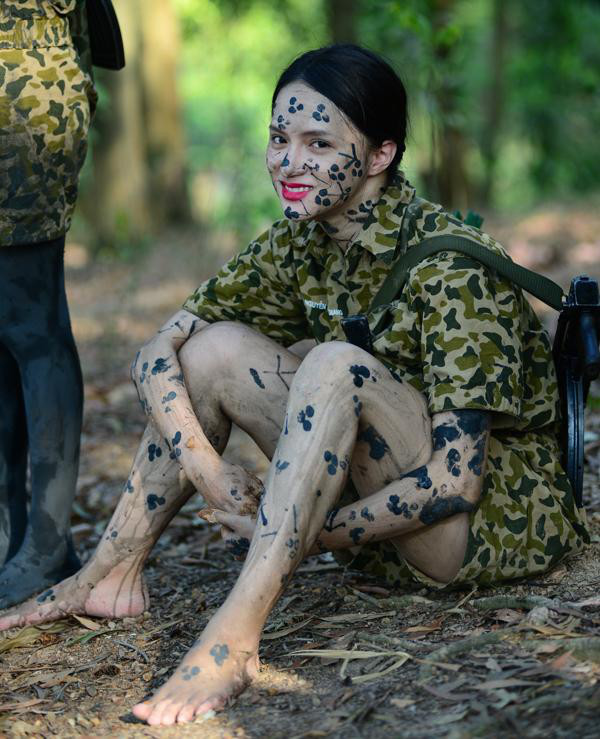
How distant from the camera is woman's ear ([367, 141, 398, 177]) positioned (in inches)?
108

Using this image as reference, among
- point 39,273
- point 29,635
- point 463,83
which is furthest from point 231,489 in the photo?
point 463,83

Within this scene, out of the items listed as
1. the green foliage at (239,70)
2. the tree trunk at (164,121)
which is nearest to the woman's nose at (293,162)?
Answer: the green foliage at (239,70)

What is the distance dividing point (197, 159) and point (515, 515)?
18489 millimetres

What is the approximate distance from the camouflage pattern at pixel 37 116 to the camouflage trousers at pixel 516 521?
1161mm

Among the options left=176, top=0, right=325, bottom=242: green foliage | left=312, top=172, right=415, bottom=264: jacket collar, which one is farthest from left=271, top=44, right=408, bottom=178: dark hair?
left=176, top=0, right=325, bottom=242: green foliage

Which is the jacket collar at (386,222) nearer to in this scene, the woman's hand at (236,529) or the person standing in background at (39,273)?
the woman's hand at (236,529)

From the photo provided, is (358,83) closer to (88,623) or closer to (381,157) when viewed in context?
(381,157)

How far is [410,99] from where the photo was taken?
6004 mm

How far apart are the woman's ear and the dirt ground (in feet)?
3.68

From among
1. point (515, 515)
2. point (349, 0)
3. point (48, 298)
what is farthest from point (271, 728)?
point (349, 0)

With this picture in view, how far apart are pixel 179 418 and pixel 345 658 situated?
0.73 m

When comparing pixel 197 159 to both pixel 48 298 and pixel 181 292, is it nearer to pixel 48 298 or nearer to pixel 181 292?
pixel 181 292

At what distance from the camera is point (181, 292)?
26.3 feet

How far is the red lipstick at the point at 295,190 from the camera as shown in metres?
2.70
